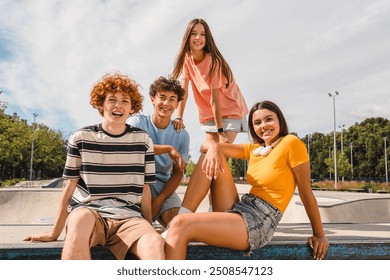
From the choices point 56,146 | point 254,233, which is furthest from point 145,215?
point 56,146

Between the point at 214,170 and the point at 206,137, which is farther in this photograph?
the point at 206,137

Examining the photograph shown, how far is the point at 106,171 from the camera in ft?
8.87

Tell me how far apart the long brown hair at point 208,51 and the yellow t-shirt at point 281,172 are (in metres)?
1.71

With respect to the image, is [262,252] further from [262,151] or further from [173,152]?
[173,152]

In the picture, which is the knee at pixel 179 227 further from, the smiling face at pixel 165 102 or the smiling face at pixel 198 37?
the smiling face at pixel 198 37

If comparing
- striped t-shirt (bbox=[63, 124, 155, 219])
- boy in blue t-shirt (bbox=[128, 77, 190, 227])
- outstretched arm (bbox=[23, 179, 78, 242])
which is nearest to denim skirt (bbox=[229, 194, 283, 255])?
striped t-shirt (bbox=[63, 124, 155, 219])

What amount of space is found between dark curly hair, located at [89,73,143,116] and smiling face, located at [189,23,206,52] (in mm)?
1350

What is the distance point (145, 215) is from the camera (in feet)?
9.36

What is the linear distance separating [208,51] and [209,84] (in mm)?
389

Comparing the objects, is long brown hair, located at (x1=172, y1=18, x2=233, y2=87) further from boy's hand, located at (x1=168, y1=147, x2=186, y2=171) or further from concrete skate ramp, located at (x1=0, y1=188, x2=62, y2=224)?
concrete skate ramp, located at (x1=0, y1=188, x2=62, y2=224)

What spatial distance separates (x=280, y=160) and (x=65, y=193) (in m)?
1.59

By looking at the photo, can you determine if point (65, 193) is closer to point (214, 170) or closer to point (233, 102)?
point (214, 170)
